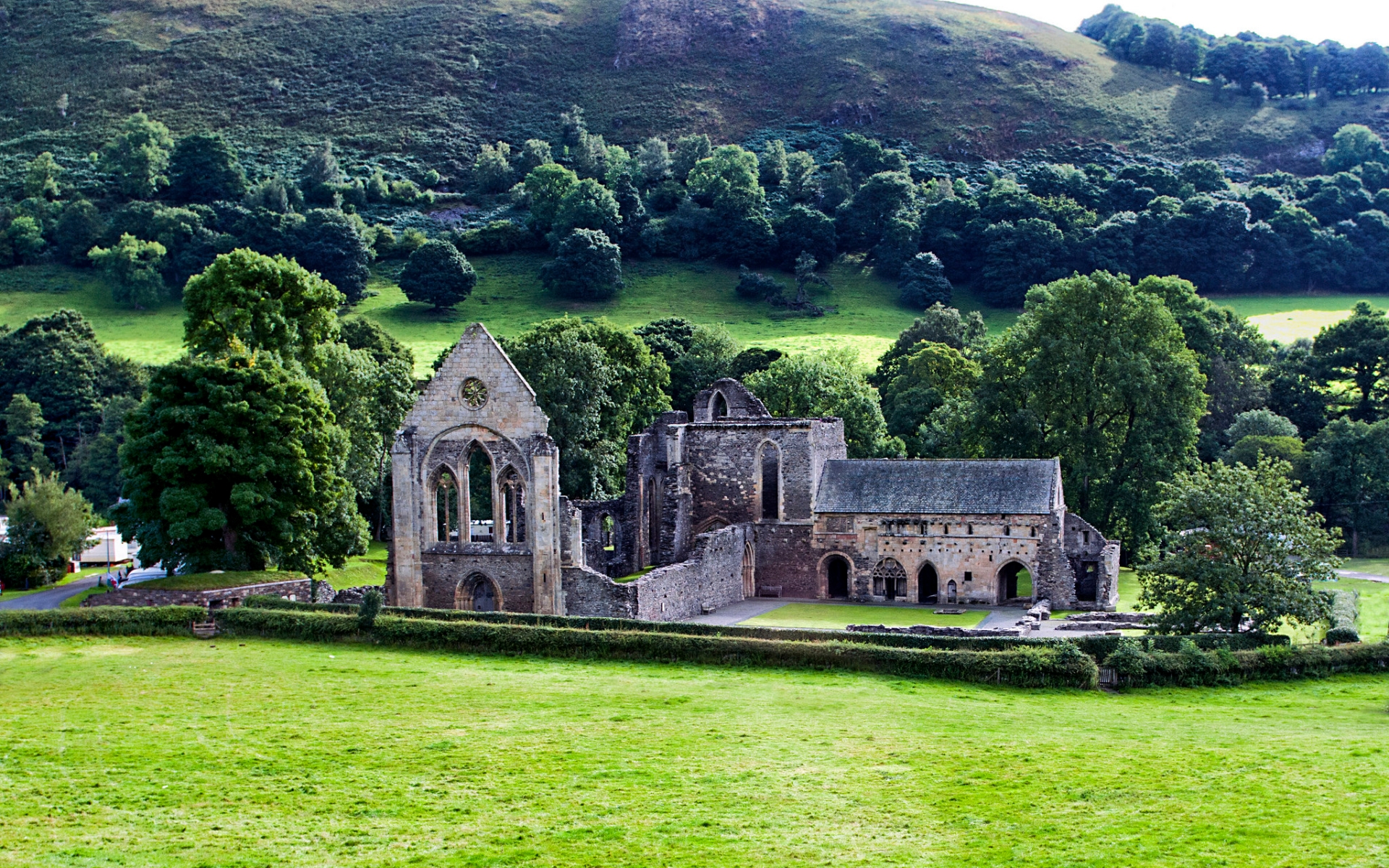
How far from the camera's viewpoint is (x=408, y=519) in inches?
1834

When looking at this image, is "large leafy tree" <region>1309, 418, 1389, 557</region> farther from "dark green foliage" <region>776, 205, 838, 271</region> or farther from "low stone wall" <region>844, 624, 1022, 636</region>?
"dark green foliage" <region>776, 205, 838, 271</region>

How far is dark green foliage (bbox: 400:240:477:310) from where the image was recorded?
10381cm

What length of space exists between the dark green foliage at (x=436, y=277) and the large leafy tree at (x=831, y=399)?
117 feet

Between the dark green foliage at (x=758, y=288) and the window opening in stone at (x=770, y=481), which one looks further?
the dark green foliage at (x=758, y=288)

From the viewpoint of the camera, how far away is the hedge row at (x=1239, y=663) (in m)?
35.4

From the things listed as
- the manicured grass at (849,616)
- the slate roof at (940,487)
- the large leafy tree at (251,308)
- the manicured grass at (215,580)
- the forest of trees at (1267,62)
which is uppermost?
the forest of trees at (1267,62)

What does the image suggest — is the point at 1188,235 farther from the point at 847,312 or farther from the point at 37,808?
the point at 37,808

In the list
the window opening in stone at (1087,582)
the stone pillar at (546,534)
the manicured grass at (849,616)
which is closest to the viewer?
the stone pillar at (546,534)

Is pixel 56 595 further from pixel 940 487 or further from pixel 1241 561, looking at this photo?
pixel 1241 561

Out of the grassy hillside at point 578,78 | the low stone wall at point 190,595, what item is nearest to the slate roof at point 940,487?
the low stone wall at point 190,595

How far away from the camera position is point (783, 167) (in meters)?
144

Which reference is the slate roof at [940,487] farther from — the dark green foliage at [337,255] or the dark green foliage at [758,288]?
the dark green foliage at [337,255]

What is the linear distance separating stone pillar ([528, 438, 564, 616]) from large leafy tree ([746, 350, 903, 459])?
27.2 metres

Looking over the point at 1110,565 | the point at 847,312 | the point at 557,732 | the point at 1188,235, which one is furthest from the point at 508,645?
the point at 1188,235
